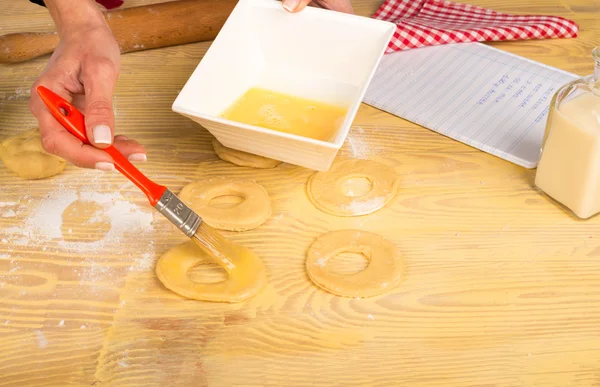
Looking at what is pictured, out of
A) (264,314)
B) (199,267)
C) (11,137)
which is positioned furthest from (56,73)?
(264,314)

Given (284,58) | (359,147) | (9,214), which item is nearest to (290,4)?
(284,58)

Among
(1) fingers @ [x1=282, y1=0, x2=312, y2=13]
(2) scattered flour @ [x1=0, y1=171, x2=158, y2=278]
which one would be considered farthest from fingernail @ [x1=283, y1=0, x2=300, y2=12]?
(2) scattered flour @ [x1=0, y1=171, x2=158, y2=278]

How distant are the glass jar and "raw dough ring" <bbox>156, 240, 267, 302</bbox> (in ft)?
1.76

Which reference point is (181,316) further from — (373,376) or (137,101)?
(137,101)

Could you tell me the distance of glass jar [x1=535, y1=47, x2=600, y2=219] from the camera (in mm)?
1038

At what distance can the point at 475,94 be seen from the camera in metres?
1.45

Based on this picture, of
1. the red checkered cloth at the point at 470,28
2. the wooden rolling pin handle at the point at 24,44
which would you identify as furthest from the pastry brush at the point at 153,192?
the red checkered cloth at the point at 470,28

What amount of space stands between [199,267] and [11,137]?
562mm

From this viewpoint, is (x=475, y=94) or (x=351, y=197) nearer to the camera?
(x=351, y=197)

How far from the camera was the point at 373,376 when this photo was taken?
928 mm

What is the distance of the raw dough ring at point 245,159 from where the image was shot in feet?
4.22

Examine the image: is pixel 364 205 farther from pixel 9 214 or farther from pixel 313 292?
pixel 9 214

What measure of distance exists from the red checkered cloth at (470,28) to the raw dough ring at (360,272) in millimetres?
657

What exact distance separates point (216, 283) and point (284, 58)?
0.56 m
